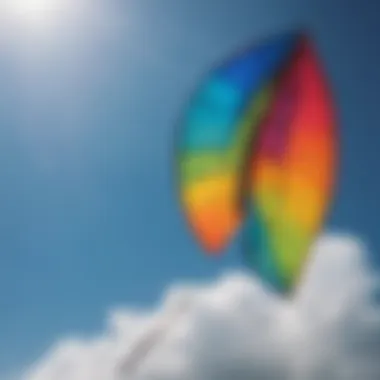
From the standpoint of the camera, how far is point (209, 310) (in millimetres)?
2074

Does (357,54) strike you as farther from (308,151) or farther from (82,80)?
(82,80)

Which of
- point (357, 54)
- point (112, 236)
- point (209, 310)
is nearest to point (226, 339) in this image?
point (209, 310)

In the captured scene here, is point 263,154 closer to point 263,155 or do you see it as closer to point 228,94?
point 263,155

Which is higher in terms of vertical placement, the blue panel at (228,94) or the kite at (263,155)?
the blue panel at (228,94)

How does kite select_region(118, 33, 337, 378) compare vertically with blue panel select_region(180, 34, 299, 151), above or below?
below

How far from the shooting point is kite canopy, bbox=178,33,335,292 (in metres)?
2.13

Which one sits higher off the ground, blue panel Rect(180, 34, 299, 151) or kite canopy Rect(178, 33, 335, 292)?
blue panel Rect(180, 34, 299, 151)

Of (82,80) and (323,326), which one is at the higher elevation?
Answer: (82,80)

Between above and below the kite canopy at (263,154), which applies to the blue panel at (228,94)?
above

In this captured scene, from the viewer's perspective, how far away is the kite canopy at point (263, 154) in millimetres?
2127

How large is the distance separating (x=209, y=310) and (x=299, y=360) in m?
0.28

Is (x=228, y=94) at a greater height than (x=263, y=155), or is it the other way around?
(x=228, y=94)

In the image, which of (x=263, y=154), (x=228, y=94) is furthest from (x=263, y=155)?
(x=228, y=94)

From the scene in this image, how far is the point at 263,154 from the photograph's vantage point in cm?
215
